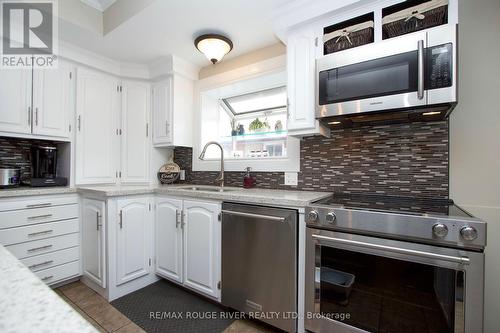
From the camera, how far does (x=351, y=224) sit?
120cm

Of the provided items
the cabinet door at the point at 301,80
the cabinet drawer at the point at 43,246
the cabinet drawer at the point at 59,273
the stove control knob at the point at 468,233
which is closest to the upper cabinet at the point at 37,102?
the cabinet drawer at the point at 43,246

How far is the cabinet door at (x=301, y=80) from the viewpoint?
1680 millimetres

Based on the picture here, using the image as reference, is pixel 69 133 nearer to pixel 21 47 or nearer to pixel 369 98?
pixel 21 47

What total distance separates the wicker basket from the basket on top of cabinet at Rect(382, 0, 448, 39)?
0.30ft

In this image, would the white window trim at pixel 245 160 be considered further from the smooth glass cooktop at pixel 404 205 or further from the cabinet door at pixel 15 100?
the cabinet door at pixel 15 100

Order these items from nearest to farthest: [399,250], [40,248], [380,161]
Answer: [399,250] < [380,161] < [40,248]

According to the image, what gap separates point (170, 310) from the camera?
69.9 inches

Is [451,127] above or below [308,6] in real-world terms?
below

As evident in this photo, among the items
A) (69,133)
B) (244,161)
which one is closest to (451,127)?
(244,161)

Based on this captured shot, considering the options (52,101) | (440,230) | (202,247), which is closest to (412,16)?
(440,230)

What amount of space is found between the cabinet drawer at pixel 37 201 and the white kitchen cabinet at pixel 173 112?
3.27 ft

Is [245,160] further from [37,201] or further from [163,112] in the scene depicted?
[37,201]

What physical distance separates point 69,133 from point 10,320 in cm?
247

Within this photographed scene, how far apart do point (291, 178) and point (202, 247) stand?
98cm
